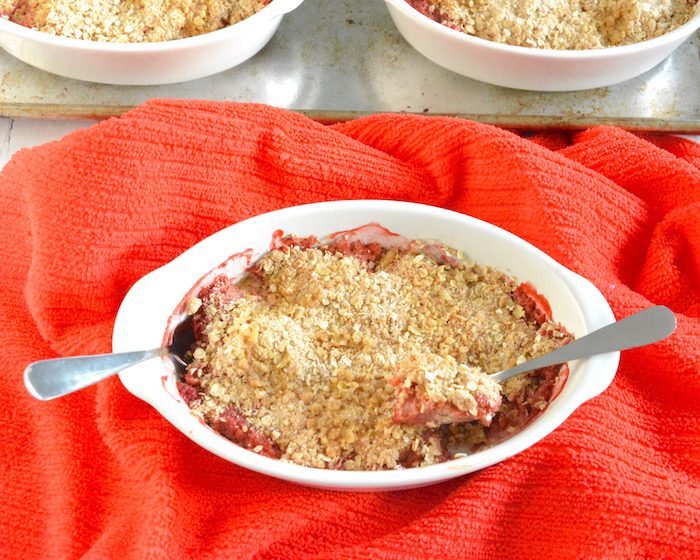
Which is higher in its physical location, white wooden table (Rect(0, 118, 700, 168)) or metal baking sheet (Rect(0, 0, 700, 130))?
metal baking sheet (Rect(0, 0, 700, 130))

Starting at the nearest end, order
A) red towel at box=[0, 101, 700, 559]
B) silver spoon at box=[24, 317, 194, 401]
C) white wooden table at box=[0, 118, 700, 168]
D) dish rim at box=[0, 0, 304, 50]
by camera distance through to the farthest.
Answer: silver spoon at box=[24, 317, 194, 401], red towel at box=[0, 101, 700, 559], dish rim at box=[0, 0, 304, 50], white wooden table at box=[0, 118, 700, 168]

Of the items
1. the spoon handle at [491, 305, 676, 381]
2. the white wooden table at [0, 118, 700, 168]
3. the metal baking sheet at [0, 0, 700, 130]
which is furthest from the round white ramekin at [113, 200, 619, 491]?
the white wooden table at [0, 118, 700, 168]

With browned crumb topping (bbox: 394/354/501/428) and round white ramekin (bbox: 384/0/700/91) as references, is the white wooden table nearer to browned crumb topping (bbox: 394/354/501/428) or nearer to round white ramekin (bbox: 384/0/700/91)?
round white ramekin (bbox: 384/0/700/91)

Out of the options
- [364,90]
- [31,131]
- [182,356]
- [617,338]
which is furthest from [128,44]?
[617,338]

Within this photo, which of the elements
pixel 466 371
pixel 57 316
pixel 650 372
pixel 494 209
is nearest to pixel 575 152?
pixel 494 209

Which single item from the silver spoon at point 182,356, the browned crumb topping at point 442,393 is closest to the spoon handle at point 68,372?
the silver spoon at point 182,356

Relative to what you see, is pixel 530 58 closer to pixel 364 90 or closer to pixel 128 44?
pixel 364 90
